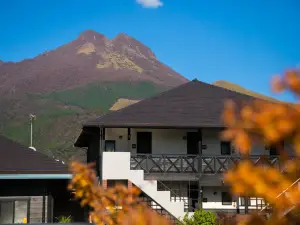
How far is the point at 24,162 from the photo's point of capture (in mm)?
19188

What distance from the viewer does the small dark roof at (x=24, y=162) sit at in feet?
60.6

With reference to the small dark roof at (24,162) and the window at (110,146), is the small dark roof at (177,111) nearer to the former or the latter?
the window at (110,146)

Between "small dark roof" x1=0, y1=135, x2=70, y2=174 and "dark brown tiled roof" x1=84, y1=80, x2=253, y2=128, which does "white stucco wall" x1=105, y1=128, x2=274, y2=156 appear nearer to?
"dark brown tiled roof" x1=84, y1=80, x2=253, y2=128

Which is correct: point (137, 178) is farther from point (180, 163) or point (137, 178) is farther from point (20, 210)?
point (20, 210)

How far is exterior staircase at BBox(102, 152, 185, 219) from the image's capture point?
2056 centimetres

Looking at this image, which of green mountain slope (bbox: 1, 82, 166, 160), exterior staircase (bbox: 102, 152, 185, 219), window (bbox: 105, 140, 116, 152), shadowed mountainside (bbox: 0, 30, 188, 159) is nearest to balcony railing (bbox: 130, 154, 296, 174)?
exterior staircase (bbox: 102, 152, 185, 219)

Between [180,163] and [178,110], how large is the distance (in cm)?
302

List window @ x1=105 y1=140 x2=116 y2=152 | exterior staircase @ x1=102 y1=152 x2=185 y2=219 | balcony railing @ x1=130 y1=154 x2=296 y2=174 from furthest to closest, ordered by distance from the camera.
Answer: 1. window @ x1=105 y1=140 x2=116 y2=152
2. balcony railing @ x1=130 y1=154 x2=296 y2=174
3. exterior staircase @ x1=102 y1=152 x2=185 y2=219

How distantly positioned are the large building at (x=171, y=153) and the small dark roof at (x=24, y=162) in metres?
2.86

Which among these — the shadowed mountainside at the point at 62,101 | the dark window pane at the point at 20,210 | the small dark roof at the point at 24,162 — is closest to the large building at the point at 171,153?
the small dark roof at the point at 24,162

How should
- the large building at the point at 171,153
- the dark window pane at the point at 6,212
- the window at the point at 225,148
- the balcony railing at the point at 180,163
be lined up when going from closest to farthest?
1. the dark window pane at the point at 6,212
2. the large building at the point at 171,153
3. the balcony railing at the point at 180,163
4. the window at the point at 225,148

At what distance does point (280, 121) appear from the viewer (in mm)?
1861

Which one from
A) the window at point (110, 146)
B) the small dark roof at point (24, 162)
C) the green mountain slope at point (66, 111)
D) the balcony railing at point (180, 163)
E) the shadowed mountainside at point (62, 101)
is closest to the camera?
the small dark roof at point (24, 162)

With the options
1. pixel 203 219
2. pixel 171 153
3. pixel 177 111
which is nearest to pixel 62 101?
pixel 177 111
